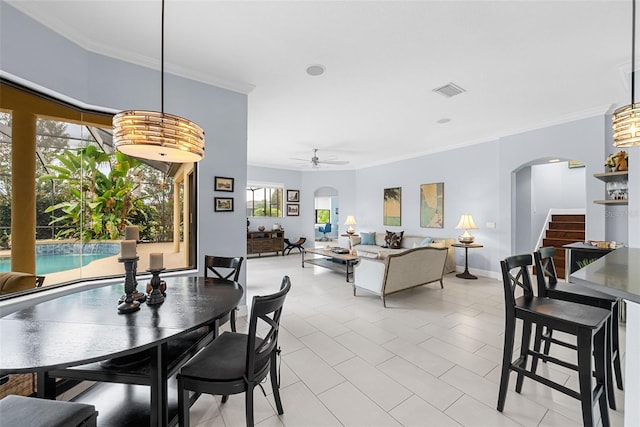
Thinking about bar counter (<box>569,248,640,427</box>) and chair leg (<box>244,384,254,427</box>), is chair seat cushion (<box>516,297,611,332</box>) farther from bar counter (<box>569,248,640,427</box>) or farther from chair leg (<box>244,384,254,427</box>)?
chair leg (<box>244,384,254,427</box>)

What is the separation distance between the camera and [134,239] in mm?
1825

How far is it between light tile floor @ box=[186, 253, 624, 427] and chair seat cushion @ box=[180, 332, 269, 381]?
0.51m

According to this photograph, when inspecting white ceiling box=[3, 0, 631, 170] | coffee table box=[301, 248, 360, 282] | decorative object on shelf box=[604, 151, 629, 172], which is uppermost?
white ceiling box=[3, 0, 631, 170]

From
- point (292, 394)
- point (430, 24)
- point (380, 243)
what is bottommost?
point (292, 394)

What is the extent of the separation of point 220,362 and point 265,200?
762 cm

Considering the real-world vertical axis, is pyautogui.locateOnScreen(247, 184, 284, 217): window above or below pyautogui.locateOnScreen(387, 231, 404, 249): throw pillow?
above

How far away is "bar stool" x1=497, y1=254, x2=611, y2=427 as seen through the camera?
1.49m

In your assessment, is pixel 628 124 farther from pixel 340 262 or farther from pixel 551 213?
pixel 551 213

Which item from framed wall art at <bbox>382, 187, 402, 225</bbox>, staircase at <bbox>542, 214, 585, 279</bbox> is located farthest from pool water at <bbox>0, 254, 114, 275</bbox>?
staircase at <bbox>542, 214, 585, 279</bbox>

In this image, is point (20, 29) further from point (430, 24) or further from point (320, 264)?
point (320, 264)

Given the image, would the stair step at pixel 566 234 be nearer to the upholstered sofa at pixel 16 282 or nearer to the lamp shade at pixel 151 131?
the lamp shade at pixel 151 131

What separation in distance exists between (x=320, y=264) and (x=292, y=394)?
4.12m

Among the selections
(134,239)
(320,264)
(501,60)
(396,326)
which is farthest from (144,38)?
(320,264)

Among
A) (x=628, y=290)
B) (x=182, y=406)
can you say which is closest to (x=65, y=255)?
(x=182, y=406)
